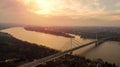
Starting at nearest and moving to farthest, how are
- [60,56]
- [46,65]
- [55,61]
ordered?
[46,65] → [55,61] → [60,56]

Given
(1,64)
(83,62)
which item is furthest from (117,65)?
(1,64)

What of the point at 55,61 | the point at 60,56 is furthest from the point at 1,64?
Result: the point at 60,56

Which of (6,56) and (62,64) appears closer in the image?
(62,64)

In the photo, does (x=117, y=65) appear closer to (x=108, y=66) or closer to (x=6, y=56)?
(x=108, y=66)

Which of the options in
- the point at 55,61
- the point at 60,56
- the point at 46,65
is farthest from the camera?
the point at 60,56

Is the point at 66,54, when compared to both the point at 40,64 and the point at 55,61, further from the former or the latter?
the point at 40,64

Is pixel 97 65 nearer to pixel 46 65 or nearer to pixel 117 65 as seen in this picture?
pixel 117 65

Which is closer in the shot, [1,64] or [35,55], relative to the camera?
[1,64]

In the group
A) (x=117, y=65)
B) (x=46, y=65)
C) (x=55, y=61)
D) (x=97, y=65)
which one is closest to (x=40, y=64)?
(x=46, y=65)
